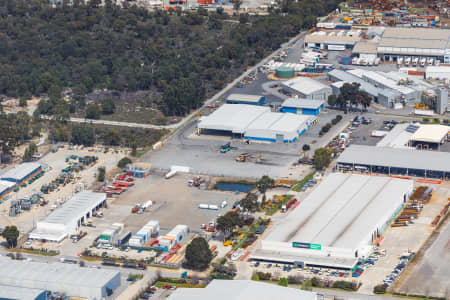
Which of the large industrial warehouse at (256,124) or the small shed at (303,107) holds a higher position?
the small shed at (303,107)

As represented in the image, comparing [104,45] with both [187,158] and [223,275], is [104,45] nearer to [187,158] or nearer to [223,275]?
[187,158]

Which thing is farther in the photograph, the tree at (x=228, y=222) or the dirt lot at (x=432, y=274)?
the tree at (x=228, y=222)

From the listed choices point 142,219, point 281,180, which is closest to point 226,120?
point 281,180

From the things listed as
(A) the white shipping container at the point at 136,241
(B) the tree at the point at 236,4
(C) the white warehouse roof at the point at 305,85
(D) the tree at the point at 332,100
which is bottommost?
(A) the white shipping container at the point at 136,241

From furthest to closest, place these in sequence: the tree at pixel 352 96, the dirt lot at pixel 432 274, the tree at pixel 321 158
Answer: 1. the tree at pixel 352 96
2. the tree at pixel 321 158
3. the dirt lot at pixel 432 274

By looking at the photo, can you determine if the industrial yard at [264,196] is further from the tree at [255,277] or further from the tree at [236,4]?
the tree at [236,4]

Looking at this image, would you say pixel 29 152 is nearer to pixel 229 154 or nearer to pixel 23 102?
pixel 23 102

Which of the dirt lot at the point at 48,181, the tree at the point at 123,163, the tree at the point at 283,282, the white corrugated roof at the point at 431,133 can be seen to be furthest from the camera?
the white corrugated roof at the point at 431,133

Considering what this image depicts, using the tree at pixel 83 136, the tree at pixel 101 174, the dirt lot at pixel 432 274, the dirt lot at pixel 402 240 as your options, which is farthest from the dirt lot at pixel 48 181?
the dirt lot at pixel 432 274
